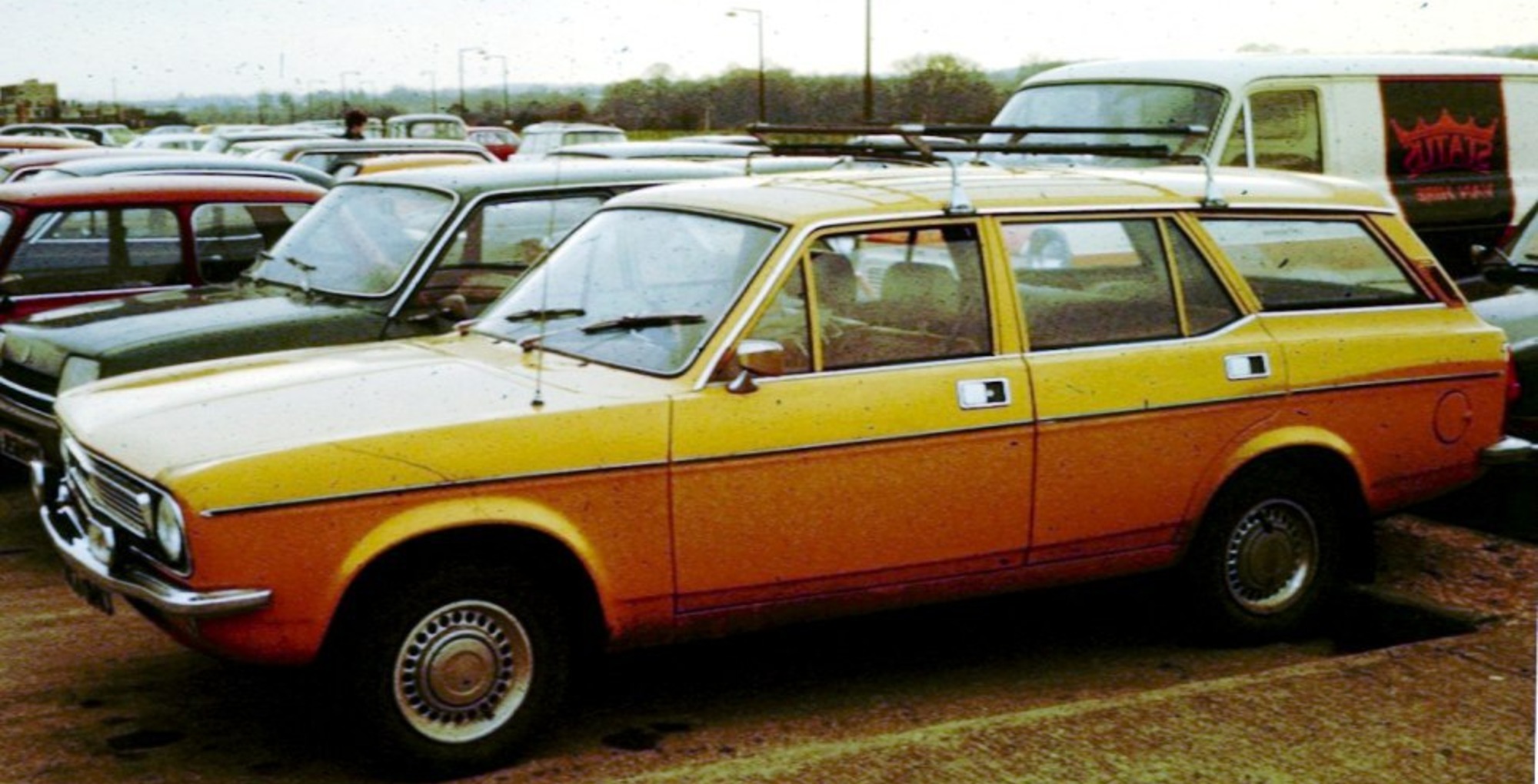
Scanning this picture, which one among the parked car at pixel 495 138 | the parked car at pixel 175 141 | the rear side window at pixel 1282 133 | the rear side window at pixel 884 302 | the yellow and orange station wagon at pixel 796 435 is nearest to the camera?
the yellow and orange station wagon at pixel 796 435

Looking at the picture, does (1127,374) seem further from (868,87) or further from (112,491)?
(112,491)

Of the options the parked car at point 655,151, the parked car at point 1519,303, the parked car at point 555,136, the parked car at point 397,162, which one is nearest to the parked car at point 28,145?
the parked car at point 397,162

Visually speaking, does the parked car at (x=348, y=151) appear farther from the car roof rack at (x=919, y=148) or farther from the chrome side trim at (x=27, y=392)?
the car roof rack at (x=919, y=148)

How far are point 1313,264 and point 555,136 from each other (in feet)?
66.4

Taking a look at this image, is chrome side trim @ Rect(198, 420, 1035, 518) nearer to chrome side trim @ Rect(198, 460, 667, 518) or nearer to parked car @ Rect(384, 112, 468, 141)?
chrome side trim @ Rect(198, 460, 667, 518)

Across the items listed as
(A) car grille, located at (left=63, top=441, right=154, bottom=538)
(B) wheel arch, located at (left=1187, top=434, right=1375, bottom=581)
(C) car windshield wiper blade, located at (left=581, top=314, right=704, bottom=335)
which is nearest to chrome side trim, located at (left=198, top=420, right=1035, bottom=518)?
(A) car grille, located at (left=63, top=441, right=154, bottom=538)

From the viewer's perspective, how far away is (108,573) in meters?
4.65

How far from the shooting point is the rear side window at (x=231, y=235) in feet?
30.3

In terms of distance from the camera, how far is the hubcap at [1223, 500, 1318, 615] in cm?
588

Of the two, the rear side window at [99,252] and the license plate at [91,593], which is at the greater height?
the rear side window at [99,252]

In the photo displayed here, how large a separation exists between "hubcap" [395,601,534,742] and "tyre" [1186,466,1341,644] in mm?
2250

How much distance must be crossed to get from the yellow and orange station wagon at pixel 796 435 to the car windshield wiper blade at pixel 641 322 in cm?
1

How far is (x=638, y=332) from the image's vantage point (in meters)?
5.22

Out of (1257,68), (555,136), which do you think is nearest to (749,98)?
(1257,68)
